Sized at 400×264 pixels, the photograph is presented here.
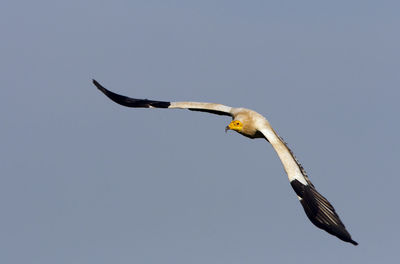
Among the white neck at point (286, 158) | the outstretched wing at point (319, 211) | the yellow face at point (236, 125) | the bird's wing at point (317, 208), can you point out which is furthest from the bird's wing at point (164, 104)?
the outstretched wing at point (319, 211)

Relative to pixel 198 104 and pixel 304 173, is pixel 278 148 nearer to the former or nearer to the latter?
pixel 304 173

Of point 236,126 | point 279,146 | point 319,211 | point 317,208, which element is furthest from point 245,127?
point 319,211

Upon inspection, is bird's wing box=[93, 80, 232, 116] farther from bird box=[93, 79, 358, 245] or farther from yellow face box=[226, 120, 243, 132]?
yellow face box=[226, 120, 243, 132]

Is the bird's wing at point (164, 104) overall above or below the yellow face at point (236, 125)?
above

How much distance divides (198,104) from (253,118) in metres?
2.55

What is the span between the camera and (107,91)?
30750 millimetres

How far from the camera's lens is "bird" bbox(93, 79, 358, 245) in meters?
22.1

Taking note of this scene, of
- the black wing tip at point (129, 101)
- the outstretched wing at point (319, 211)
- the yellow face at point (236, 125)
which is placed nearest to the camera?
the outstretched wing at point (319, 211)

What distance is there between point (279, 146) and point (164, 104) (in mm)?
6013

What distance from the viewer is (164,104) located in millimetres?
29750

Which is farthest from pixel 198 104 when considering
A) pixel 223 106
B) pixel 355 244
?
pixel 355 244

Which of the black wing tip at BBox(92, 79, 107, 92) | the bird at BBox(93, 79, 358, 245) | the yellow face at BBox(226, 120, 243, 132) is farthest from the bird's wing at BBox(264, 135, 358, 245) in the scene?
the black wing tip at BBox(92, 79, 107, 92)

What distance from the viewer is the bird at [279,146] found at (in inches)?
870

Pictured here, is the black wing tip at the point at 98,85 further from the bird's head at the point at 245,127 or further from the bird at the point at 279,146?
the bird's head at the point at 245,127
